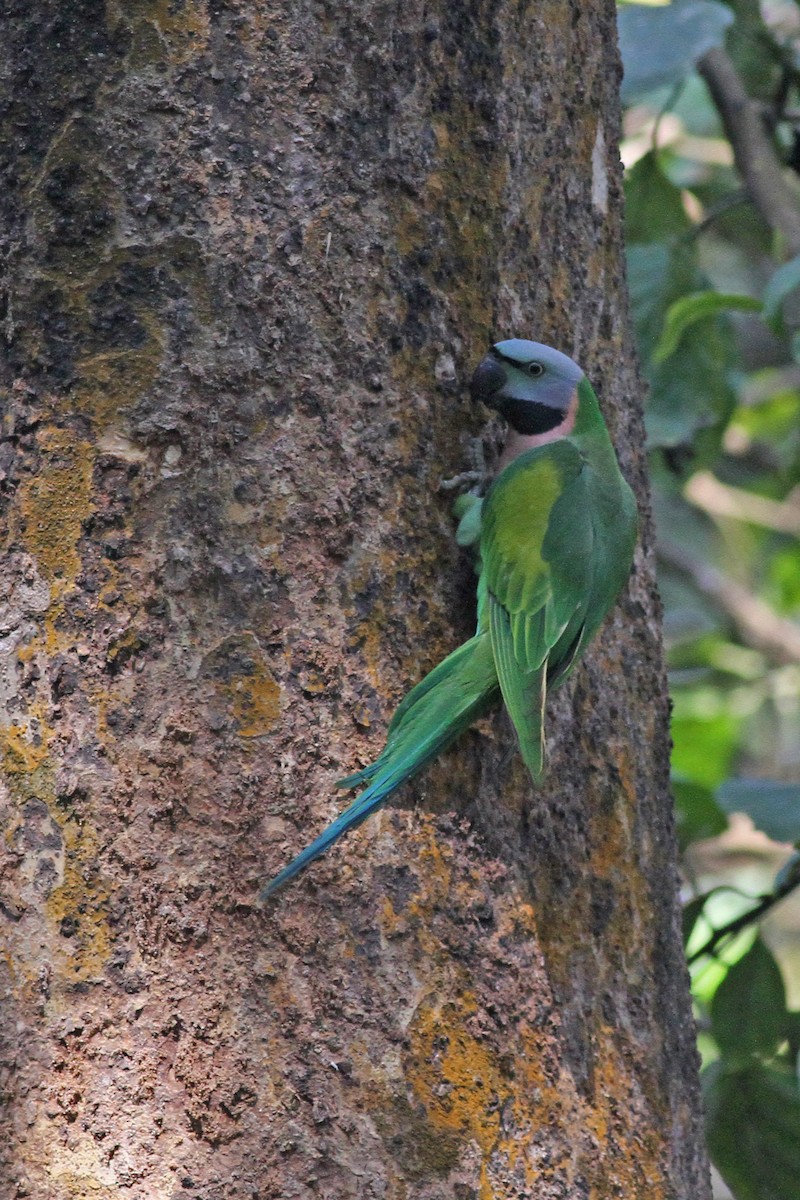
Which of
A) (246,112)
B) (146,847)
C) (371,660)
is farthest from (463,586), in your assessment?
(246,112)

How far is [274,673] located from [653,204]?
2187 mm

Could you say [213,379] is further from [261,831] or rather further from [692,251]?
[692,251]

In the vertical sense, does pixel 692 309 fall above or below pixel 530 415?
below

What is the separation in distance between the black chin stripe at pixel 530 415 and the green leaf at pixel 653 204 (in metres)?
1.52

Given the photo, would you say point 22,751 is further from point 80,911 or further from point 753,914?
point 753,914

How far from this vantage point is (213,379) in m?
1.61

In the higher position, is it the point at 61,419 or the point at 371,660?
the point at 61,419

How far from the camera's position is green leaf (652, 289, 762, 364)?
278 cm

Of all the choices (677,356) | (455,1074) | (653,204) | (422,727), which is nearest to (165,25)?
(422,727)

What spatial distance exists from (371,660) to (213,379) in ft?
1.21

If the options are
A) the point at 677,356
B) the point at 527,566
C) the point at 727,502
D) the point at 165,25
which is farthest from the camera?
the point at 727,502

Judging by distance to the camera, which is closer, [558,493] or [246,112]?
[246,112]

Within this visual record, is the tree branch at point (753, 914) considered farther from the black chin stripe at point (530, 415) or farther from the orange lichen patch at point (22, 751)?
the orange lichen patch at point (22, 751)

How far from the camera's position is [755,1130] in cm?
246
